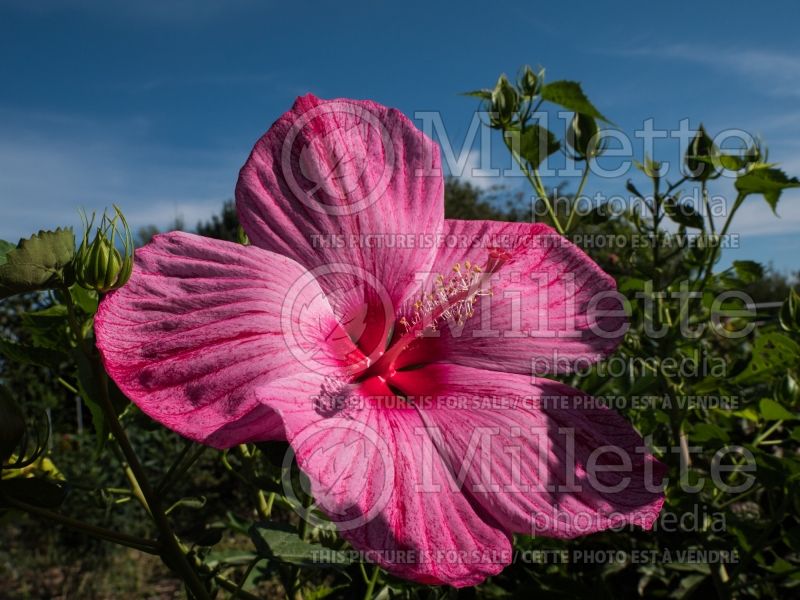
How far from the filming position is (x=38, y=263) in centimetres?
66

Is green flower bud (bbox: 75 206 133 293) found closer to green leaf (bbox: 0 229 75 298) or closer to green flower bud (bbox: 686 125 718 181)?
green leaf (bbox: 0 229 75 298)

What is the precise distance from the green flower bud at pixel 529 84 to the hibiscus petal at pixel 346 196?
662 mm

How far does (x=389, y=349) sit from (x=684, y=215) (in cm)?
92

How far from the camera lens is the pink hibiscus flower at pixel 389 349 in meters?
0.66

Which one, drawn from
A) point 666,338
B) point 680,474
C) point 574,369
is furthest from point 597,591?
point 574,369

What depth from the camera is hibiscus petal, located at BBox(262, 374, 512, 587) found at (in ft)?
2.01

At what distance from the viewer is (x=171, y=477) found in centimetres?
75

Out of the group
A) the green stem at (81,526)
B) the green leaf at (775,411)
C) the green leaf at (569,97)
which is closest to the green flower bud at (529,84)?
the green leaf at (569,97)

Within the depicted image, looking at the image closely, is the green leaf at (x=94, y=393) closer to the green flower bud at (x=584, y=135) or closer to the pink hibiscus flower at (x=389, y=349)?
the pink hibiscus flower at (x=389, y=349)

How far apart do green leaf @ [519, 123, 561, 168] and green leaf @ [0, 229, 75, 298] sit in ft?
3.05

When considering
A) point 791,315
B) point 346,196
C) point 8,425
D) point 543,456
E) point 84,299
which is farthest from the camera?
point 791,315

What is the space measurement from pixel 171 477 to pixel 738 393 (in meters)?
1.39

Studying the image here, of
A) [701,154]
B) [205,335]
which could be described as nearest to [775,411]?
[701,154]

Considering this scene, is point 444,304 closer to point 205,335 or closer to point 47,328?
point 205,335
